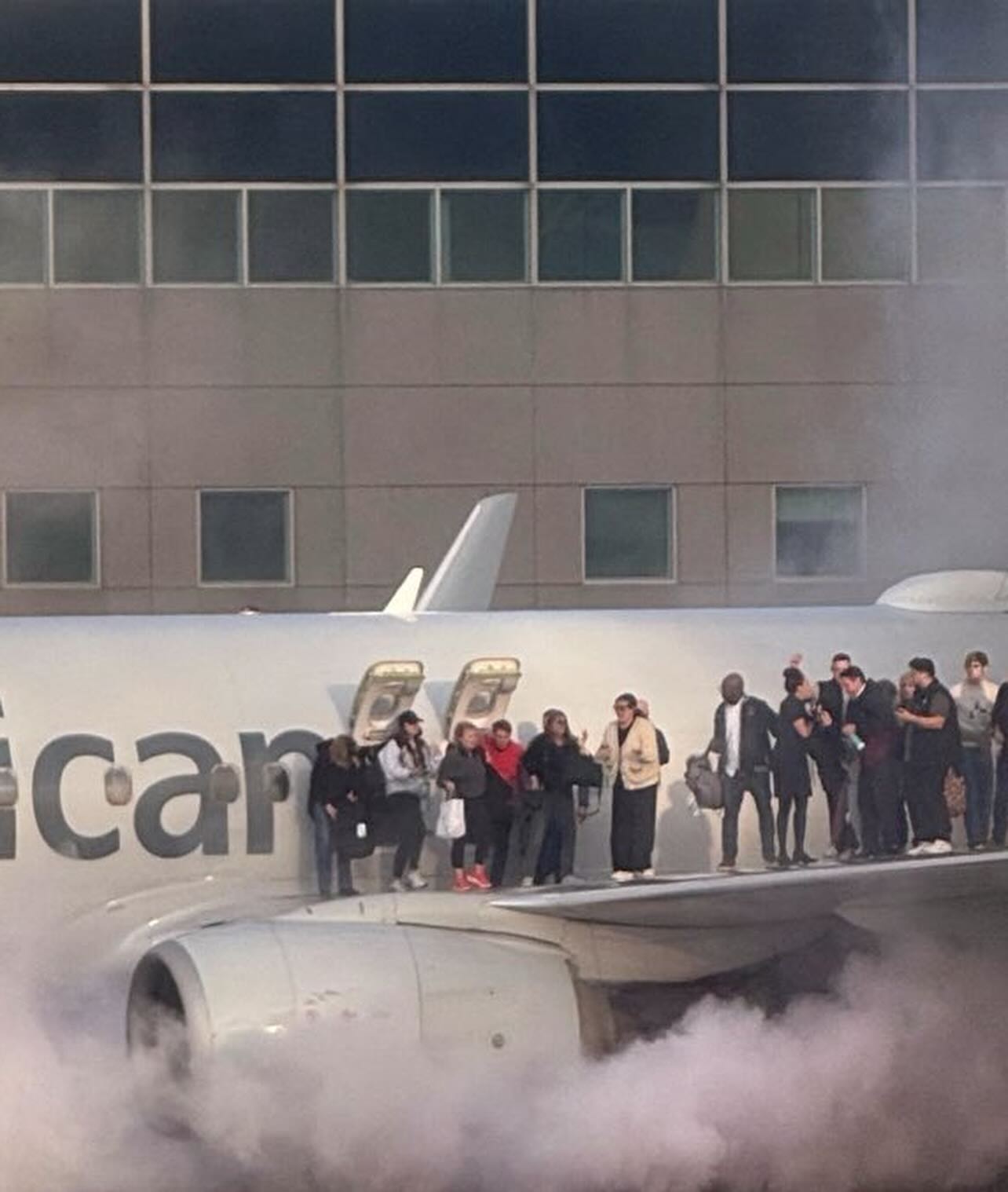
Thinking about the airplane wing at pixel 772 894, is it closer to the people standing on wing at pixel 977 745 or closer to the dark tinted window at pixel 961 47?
the people standing on wing at pixel 977 745

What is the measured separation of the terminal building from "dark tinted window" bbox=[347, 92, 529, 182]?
1.3 inches

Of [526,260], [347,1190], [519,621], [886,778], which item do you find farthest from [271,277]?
[347,1190]

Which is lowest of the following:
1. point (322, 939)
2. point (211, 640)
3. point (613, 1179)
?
point (613, 1179)

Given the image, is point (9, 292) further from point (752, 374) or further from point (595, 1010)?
point (595, 1010)

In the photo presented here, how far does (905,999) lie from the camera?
1705 cm

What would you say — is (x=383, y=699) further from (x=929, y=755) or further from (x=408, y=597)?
(x=408, y=597)

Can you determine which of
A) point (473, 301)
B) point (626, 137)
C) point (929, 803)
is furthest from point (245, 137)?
point (929, 803)

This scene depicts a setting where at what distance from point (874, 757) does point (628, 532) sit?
48.9 feet

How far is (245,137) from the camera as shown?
31047mm

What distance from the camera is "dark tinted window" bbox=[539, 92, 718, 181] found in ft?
102

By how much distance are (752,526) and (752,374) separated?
5.41 feet

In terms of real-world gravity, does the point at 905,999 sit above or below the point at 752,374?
below

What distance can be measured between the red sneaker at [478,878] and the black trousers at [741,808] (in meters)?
1.67

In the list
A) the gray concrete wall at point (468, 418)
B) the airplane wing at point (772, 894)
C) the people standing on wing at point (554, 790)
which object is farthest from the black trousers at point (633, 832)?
the gray concrete wall at point (468, 418)
